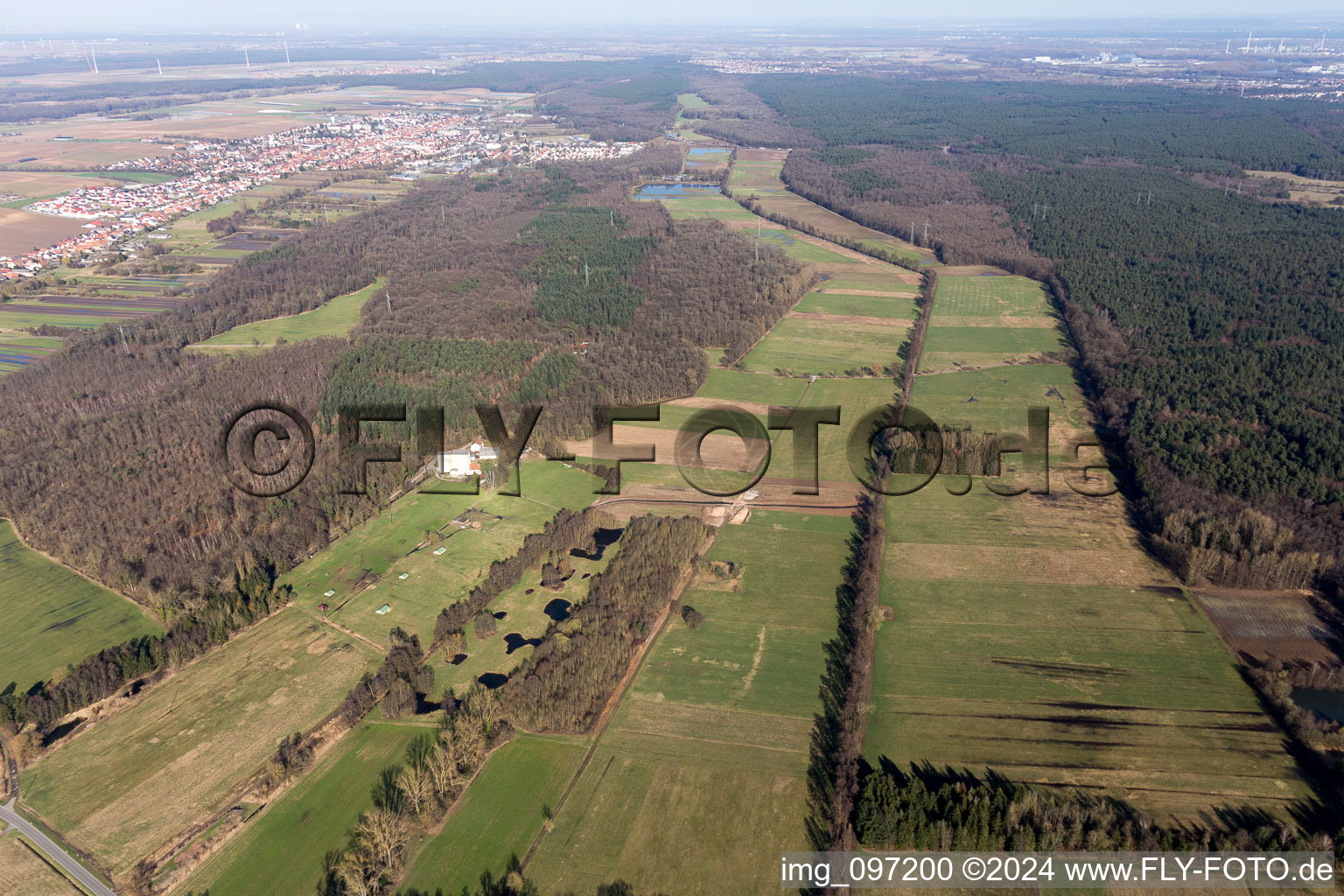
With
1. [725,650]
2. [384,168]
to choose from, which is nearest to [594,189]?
[384,168]

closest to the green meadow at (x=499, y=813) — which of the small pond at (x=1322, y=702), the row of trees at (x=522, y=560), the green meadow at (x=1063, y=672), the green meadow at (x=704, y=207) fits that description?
the row of trees at (x=522, y=560)

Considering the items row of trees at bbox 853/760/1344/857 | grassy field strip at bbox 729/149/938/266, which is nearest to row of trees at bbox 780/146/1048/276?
grassy field strip at bbox 729/149/938/266

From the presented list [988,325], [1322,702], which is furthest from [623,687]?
[988,325]

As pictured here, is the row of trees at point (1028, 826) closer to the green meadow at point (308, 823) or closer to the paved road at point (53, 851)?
the green meadow at point (308, 823)

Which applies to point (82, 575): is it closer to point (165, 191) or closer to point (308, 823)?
point (308, 823)

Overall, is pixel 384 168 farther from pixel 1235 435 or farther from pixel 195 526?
pixel 1235 435
